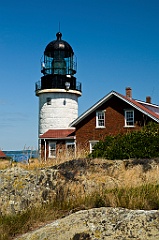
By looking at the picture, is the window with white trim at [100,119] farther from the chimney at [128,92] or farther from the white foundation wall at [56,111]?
the white foundation wall at [56,111]

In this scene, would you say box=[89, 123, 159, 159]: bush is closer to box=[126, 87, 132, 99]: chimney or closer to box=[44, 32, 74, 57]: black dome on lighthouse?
box=[126, 87, 132, 99]: chimney

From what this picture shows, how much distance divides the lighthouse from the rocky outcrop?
30.0 meters

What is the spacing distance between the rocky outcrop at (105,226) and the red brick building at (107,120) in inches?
950

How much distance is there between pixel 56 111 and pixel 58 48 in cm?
643

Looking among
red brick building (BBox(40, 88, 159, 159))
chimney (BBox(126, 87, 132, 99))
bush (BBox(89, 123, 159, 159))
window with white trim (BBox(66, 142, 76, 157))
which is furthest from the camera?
chimney (BBox(126, 87, 132, 99))

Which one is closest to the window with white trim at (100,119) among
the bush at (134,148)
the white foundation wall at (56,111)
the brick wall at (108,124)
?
the brick wall at (108,124)

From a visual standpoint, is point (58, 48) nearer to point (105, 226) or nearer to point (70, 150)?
point (70, 150)

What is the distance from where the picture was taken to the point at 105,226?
9.81ft

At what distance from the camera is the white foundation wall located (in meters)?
34.4

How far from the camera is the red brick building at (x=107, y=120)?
1113 inches

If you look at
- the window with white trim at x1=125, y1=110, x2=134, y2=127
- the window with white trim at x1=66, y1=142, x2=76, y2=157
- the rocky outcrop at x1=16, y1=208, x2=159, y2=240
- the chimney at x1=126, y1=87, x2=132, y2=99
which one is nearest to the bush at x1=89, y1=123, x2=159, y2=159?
the window with white trim at x1=66, y1=142, x2=76, y2=157

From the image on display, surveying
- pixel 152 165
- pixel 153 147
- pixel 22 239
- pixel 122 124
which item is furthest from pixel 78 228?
pixel 122 124

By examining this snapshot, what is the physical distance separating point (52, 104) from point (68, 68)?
4082 millimetres

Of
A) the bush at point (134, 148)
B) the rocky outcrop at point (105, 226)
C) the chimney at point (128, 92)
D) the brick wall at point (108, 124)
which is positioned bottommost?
the rocky outcrop at point (105, 226)
